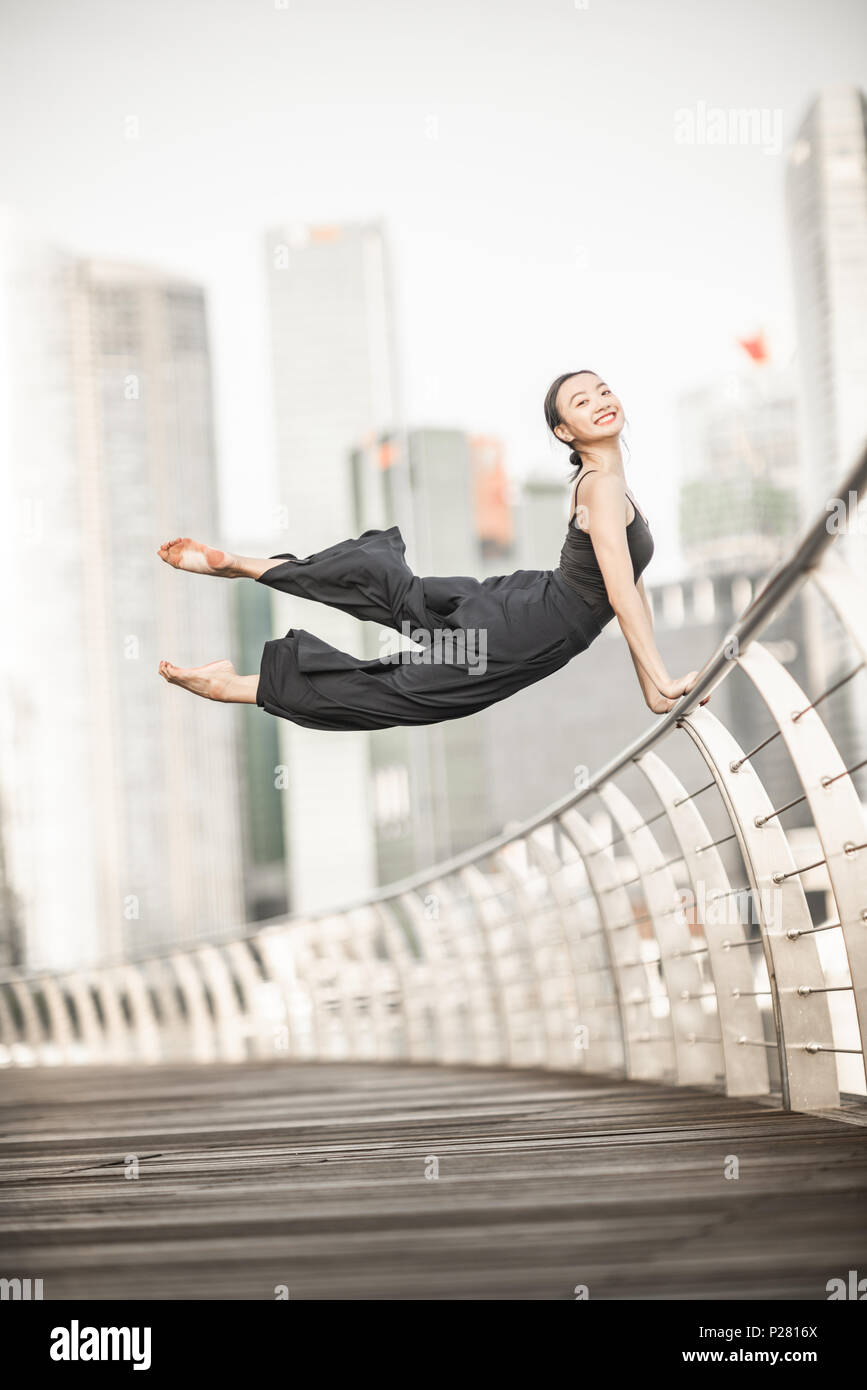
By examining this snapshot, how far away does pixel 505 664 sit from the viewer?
3.20 metres

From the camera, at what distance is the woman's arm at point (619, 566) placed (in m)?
3.12

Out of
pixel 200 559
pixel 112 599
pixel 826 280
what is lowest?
pixel 200 559

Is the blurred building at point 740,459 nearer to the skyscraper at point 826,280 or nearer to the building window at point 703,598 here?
the skyscraper at point 826,280

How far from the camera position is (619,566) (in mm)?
3121

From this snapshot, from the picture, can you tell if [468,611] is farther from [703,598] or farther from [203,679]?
[703,598]

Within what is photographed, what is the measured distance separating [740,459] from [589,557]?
477ft

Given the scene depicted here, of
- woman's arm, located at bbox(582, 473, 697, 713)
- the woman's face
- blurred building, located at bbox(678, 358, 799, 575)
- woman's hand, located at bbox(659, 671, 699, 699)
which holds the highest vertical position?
blurred building, located at bbox(678, 358, 799, 575)

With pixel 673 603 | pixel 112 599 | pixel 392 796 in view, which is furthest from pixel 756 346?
pixel 112 599

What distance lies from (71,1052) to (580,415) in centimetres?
1052

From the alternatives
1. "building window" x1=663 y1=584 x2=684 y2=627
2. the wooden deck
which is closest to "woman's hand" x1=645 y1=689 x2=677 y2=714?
the wooden deck

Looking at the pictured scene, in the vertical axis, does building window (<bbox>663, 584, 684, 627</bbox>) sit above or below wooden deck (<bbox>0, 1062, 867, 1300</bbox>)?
above

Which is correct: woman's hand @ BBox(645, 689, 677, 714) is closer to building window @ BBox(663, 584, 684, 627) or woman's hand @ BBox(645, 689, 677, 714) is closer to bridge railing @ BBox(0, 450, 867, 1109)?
bridge railing @ BBox(0, 450, 867, 1109)

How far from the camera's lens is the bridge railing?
2.67 metres

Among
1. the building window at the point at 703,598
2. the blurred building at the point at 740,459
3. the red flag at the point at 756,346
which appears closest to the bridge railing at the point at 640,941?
the building window at the point at 703,598
